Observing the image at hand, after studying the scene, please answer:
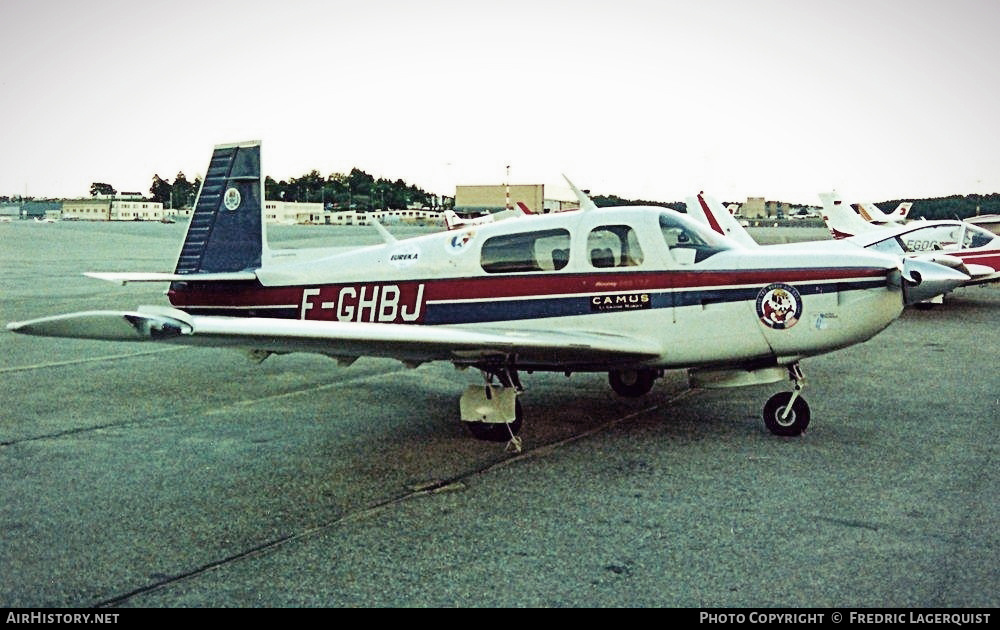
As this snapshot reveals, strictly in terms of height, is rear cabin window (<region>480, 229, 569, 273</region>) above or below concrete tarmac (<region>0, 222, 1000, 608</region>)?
above

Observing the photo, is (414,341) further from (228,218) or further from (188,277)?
(228,218)

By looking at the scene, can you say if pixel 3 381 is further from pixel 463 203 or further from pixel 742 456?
pixel 463 203

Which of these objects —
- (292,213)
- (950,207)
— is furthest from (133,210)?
(950,207)

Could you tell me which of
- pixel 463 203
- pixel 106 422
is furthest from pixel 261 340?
pixel 463 203

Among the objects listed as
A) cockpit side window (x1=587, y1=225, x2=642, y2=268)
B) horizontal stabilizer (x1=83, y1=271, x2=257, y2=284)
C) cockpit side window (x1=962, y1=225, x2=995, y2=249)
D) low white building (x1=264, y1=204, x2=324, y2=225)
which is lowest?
horizontal stabilizer (x1=83, y1=271, x2=257, y2=284)

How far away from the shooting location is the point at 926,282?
5.97 metres

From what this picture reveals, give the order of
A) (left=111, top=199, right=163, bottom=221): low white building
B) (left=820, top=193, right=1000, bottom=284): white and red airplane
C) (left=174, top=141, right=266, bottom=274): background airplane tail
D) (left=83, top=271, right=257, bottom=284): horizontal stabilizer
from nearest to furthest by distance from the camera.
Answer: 1. (left=83, top=271, right=257, bottom=284): horizontal stabilizer
2. (left=174, top=141, right=266, bottom=274): background airplane tail
3. (left=820, top=193, right=1000, bottom=284): white and red airplane
4. (left=111, top=199, right=163, bottom=221): low white building

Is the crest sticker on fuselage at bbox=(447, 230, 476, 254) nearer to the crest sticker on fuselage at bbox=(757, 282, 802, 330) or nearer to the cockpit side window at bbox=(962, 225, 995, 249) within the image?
the crest sticker on fuselage at bbox=(757, 282, 802, 330)

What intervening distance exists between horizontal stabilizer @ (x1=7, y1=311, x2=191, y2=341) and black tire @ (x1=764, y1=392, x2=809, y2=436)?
478 cm

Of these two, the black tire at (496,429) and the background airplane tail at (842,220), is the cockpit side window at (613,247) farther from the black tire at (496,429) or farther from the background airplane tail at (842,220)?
the background airplane tail at (842,220)

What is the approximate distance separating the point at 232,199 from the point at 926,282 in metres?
7.08

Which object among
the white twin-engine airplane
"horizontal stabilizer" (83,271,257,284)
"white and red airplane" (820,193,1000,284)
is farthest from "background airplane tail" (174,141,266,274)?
"white and red airplane" (820,193,1000,284)

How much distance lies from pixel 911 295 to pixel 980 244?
1286 centimetres

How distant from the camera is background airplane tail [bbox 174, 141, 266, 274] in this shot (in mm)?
8672
